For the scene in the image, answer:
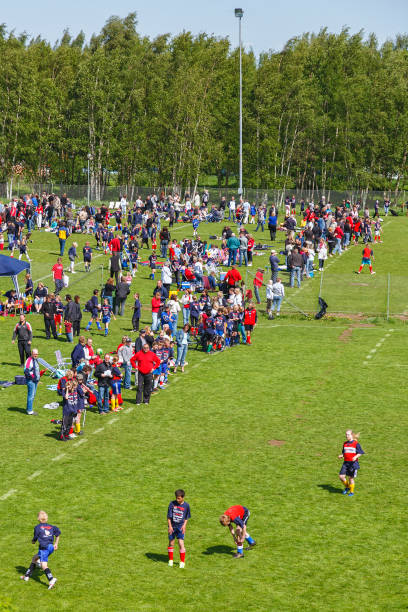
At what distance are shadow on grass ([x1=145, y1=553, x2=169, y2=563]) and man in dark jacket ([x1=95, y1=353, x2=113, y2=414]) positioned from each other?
8.86 meters

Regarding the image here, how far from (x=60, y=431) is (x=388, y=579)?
10866 mm

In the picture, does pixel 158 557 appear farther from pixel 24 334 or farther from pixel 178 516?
pixel 24 334

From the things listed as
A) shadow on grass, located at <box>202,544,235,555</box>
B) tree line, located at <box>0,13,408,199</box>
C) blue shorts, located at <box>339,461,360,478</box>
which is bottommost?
shadow on grass, located at <box>202,544,235,555</box>

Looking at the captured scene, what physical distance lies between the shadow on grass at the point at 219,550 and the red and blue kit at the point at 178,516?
38.2 inches

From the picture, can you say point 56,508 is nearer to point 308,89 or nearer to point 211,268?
point 211,268

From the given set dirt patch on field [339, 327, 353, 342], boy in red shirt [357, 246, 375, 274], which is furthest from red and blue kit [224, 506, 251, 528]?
boy in red shirt [357, 246, 375, 274]

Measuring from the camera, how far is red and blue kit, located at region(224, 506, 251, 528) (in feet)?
55.6

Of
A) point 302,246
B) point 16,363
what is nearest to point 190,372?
point 16,363

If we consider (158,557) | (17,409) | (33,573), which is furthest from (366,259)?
(33,573)

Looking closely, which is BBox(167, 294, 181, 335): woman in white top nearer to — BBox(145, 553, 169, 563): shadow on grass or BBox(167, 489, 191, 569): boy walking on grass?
BBox(145, 553, 169, 563): shadow on grass

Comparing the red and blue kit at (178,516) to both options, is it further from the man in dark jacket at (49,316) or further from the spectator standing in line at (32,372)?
the man in dark jacket at (49,316)

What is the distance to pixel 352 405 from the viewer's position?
27.0m

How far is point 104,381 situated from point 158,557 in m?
9.12

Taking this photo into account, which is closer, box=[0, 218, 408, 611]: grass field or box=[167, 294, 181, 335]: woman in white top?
box=[0, 218, 408, 611]: grass field
